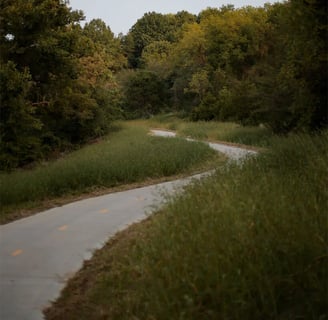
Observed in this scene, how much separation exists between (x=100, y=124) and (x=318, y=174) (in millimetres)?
29946

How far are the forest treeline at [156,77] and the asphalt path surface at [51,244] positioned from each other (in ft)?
18.1

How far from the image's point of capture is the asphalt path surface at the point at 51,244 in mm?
5430

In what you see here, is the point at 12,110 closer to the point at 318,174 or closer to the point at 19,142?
the point at 19,142

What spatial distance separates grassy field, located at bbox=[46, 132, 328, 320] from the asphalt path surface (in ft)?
1.06

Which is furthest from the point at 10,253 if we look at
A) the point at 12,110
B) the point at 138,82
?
the point at 138,82

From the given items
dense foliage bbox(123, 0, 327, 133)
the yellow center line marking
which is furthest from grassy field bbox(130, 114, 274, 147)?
the yellow center line marking

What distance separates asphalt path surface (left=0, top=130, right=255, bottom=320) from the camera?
5.43 meters

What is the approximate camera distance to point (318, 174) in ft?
20.9

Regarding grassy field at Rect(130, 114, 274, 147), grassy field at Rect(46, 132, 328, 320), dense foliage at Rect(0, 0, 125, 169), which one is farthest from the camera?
grassy field at Rect(130, 114, 274, 147)

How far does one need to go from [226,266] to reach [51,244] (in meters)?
4.01

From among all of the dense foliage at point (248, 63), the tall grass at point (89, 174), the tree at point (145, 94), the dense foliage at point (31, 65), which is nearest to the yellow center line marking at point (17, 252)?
the tall grass at point (89, 174)

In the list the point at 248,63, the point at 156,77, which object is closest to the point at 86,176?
the point at 248,63

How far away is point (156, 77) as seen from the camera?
223ft

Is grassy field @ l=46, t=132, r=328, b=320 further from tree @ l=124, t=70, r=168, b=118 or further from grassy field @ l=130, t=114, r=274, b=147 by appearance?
Result: tree @ l=124, t=70, r=168, b=118
